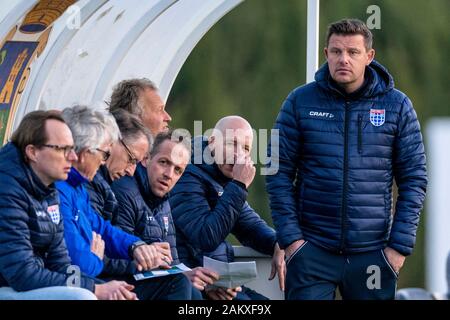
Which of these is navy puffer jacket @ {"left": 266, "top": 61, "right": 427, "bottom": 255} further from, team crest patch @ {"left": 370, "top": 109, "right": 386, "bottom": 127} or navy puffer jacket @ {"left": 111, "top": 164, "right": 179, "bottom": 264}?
navy puffer jacket @ {"left": 111, "top": 164, "right": 179, "bottom": 264}

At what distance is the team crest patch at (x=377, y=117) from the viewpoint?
709 centimetres

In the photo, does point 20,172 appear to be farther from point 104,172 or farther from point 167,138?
point 167,138

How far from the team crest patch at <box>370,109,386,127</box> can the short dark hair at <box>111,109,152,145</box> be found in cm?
113

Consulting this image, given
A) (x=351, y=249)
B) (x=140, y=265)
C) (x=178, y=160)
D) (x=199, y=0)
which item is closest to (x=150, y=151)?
(x=178, y=160)

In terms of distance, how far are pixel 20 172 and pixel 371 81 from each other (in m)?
1.94

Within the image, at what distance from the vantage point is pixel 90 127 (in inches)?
267

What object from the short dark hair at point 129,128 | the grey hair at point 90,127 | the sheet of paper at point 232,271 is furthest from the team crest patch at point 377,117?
the grey hair at point 90,127

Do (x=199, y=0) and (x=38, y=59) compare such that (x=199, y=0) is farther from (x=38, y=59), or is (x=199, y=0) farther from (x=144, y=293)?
(x=144, y=293)

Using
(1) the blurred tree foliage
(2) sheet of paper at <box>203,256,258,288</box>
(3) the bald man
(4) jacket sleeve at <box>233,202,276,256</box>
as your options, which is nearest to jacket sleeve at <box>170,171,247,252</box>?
(3) the bald man

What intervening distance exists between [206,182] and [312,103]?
38.8 inches

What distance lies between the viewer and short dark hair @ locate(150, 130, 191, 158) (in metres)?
7.55

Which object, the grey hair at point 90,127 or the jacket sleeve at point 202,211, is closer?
the grey hair at point 90,127

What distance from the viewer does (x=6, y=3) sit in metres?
7.62

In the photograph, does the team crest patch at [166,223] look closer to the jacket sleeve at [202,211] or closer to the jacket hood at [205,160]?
the jacket sleeve at [202,211]
